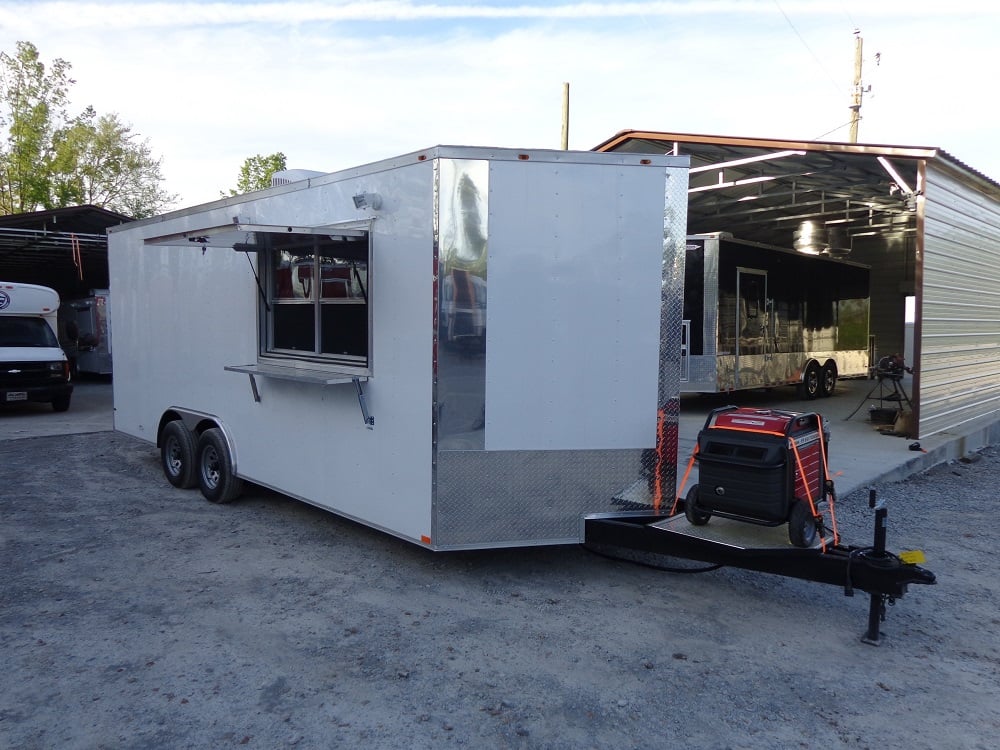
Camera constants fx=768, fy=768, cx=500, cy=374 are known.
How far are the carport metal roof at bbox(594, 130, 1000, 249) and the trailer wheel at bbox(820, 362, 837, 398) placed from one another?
2894 millimetres

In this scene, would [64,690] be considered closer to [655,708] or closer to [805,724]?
[655,708]

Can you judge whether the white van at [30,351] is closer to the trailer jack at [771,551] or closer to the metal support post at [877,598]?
the trailer jack at [771,551]

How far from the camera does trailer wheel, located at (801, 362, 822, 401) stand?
1426cm

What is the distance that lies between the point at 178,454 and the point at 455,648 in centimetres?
461

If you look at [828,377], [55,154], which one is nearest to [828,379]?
[828,377]

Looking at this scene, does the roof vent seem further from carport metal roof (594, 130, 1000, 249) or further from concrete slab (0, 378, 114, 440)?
concrete slab (0, 378, 114, 440)

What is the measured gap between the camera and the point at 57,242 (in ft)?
57.8

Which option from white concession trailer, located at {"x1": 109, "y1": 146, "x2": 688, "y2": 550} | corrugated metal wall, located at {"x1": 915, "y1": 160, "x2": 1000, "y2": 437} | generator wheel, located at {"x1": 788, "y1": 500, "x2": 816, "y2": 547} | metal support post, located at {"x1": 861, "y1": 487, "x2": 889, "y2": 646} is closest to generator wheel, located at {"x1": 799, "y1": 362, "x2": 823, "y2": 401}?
corrugated metal wall, located at {"x1": 915, "y1": 160, "x2": 1000, "y2": 437}

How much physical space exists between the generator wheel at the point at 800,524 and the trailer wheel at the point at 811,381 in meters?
10.6

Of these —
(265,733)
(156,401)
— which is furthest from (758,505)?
(156,401)

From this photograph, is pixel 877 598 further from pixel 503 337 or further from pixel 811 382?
pixel 811 382

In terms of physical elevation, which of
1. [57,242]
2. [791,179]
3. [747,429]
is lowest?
[747,429]

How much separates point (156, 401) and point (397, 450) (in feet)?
13.5

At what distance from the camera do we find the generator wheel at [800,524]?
13.8ft
